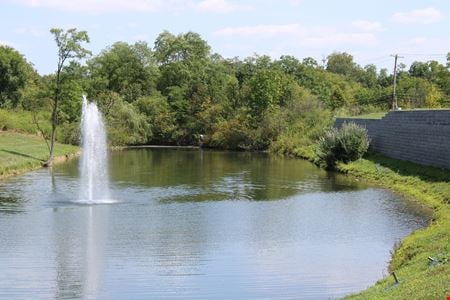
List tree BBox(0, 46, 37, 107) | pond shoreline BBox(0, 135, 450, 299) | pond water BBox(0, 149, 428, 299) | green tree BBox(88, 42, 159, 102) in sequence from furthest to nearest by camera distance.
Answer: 1. green tree BBox(88, 42, 159, 102)
2. tree BBox(0, 46, 37, 107)
3. pond water BBox(0, 149, 428, 299)
4. pond shoreline BBox(0, 135, 450, 299)

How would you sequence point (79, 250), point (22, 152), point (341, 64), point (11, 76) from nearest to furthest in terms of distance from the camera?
point (79, 250) → point (22, 152) → point (11, 76) → point (341, 64)

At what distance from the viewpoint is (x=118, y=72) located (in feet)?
327

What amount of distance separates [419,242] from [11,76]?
6800 centimetres

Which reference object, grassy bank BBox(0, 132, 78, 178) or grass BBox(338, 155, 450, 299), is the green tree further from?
grass BBox(338, 155, 450, 299)

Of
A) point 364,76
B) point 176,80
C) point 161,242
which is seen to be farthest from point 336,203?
point 364,76

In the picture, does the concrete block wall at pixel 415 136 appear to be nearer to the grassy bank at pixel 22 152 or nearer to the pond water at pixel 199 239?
the pond water at pixel 199 239

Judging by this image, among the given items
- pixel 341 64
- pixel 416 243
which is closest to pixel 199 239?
pixel 416 243

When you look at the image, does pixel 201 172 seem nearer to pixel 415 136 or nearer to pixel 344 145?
Result: pixel 344 145

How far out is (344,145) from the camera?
4922cm

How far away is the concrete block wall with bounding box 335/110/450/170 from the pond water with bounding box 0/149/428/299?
452 cm

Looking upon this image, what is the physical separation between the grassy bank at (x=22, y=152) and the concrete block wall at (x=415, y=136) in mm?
28161

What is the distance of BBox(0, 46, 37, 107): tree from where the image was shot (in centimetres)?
7744

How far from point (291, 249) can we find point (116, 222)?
27.4 feet

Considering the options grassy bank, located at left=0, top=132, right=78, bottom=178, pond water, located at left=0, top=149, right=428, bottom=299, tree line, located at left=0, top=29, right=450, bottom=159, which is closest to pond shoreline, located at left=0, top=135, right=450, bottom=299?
grassy bank, located at left=0, top=132, right=78, bottom=178
